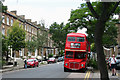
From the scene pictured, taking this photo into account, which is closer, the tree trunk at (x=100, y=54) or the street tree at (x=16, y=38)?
the tree trunk at (x=100, y=54)

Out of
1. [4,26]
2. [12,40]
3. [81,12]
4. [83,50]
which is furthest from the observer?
[4,26]

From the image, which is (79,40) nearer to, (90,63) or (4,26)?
(90,63)

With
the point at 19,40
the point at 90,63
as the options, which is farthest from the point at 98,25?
the point at 19,40

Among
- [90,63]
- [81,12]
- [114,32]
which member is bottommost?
[90,63]

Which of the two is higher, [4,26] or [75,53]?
[4,26]

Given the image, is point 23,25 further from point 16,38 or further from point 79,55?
point 79,55

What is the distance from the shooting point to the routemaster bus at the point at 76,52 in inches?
871

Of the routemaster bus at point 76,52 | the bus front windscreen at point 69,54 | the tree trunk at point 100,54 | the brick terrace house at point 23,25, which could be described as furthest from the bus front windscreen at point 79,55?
the tree trunk at point 100,54

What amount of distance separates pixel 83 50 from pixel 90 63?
634 cm

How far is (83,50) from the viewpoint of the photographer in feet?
72.4

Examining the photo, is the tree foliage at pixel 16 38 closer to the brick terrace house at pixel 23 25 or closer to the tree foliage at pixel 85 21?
the brick terrace house at pixel 23 25

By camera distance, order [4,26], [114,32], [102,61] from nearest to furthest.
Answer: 1. [102,61]
2. [114,32]
3. [4,26]

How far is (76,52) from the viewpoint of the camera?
74.7 ft

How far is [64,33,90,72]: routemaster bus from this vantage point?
72.6 ft
